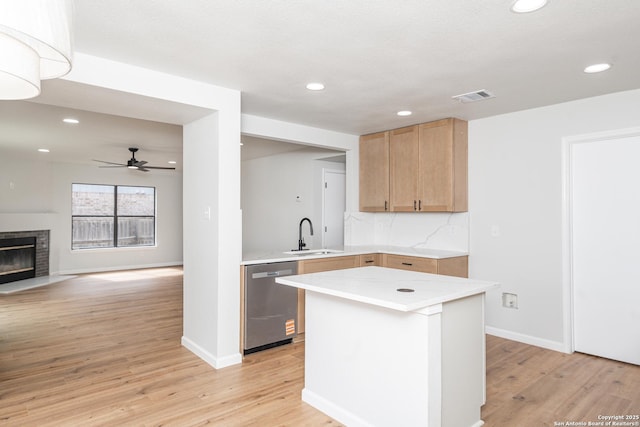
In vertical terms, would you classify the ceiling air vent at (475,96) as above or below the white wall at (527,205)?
above

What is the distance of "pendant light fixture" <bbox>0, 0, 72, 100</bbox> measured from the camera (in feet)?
2.33

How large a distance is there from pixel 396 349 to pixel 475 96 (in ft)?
7.77

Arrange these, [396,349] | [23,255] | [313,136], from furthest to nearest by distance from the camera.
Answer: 1. [23,255]
2. [313,136]
3. [396,349]

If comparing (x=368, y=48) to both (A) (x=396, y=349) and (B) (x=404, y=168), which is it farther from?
(B) (x=404, y=168)

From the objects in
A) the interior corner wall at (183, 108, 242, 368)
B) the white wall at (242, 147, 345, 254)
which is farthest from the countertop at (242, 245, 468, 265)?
the white wall at (242, 147, 345, 254)

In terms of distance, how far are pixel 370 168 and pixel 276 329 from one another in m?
2.37

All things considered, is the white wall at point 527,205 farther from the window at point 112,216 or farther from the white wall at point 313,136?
the window at point 112,216

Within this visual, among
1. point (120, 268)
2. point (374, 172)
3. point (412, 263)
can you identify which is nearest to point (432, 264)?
point (412, 263)

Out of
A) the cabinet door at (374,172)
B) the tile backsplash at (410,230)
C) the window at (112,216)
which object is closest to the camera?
the tile backsplash at (410,230)

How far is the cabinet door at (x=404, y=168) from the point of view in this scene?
14.8 feet

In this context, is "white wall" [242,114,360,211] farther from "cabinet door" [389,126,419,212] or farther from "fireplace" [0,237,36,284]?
"fireplace" [0,237,36,284]

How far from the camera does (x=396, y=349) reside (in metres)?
2.11

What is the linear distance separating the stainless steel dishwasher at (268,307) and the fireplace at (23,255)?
6009 millimetres

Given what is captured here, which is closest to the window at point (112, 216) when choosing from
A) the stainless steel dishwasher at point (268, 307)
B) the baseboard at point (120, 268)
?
the baseboard at point (120, 268)
